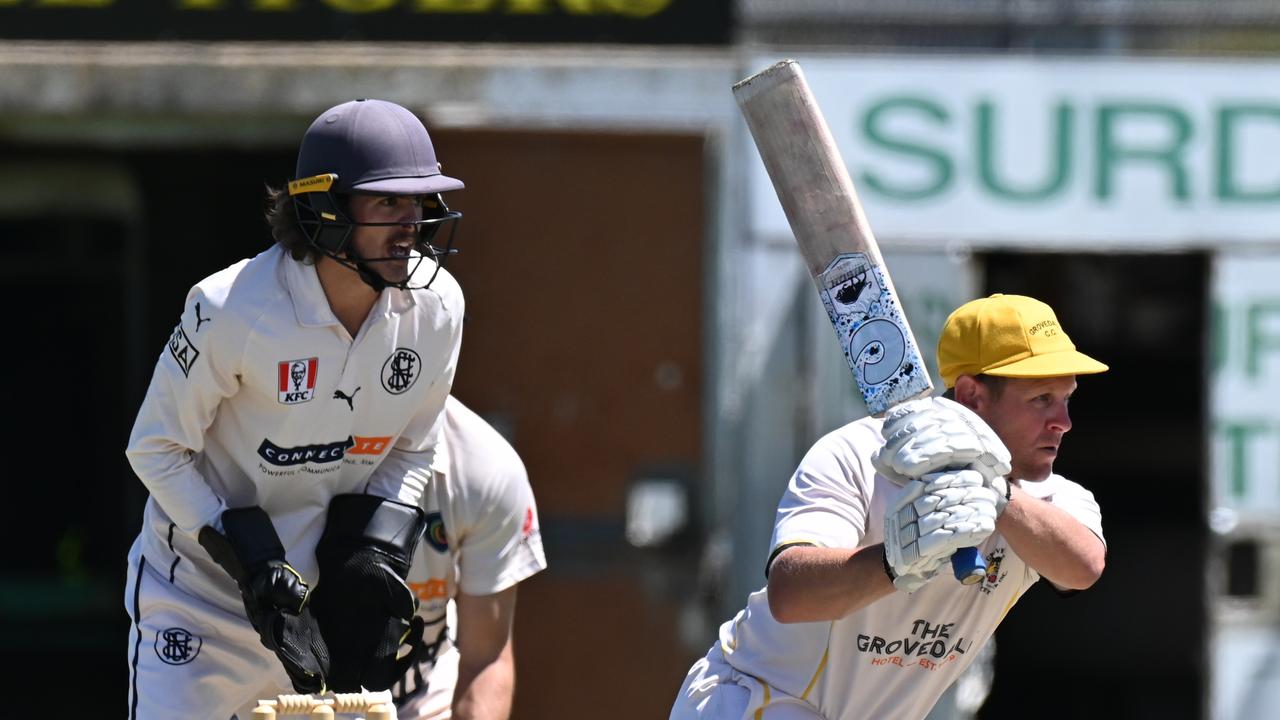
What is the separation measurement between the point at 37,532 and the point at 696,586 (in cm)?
339

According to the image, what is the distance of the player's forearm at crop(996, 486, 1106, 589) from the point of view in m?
3.20

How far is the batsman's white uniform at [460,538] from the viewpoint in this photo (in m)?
3.92

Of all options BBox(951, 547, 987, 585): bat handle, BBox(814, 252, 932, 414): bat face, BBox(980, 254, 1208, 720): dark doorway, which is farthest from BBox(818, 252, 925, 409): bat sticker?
BBox(980, 254, 1208, 720): dark doorway

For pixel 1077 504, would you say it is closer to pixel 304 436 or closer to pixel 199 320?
pixel 304 436

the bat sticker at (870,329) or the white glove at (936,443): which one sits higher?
the bat sticker at (870,329)

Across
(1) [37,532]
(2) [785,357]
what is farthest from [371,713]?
(1) [37,532]

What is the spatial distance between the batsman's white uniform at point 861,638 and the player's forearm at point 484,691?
1.91ft

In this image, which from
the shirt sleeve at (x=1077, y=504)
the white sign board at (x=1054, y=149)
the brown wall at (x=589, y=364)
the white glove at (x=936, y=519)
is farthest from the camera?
the brown wall at (x=589, y=364)

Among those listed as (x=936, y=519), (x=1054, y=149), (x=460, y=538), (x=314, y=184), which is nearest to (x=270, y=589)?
(x=460, y=538)

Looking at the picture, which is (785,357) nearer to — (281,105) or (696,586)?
(696,586)

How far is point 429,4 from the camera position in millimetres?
6828

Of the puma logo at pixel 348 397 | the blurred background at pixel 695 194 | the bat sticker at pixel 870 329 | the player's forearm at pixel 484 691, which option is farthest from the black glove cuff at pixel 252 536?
the blurred background at pixel 695 194

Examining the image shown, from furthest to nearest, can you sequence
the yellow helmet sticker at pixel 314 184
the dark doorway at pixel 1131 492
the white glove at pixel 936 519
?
the dark doorway at pixel 1131 492, the yellow helmet sticker at pixel 314 184, the white glove at pixel 936 519

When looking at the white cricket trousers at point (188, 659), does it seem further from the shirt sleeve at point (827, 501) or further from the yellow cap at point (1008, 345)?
the yellow cap at point (1008, 345)
